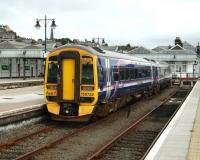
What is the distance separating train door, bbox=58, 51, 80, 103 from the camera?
52.1ft

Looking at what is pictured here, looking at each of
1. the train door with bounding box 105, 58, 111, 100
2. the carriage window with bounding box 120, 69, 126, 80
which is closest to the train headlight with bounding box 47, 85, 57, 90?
the train door with bounding box 105, 58, 111, 100

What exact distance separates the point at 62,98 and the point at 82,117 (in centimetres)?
101

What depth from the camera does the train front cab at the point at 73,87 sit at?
15.8 metres

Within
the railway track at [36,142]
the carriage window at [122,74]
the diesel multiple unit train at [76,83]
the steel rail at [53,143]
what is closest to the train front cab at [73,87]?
the diesel multiple unit train at [76,83]

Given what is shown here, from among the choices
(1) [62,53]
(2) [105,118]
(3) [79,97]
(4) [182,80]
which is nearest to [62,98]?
(3) [79,97]

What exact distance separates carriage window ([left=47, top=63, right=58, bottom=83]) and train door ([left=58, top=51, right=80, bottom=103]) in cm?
34

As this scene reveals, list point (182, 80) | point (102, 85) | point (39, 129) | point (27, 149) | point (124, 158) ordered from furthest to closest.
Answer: point (182, 80)
point (102, 85)
point (39, 129)
point (27, 149)
point (124, 158)

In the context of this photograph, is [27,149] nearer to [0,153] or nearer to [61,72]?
[0,153]

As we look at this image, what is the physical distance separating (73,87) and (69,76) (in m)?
→ 0.45

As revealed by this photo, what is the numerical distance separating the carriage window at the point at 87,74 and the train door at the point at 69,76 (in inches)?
A: 7.8

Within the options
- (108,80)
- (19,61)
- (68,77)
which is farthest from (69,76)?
(19,61)

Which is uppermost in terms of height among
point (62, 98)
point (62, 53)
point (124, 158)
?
point (62, 53)

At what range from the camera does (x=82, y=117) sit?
15992 millimetres

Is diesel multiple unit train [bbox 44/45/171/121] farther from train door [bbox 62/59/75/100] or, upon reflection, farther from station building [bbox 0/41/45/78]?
station building [bbox 0/41/45/78]
